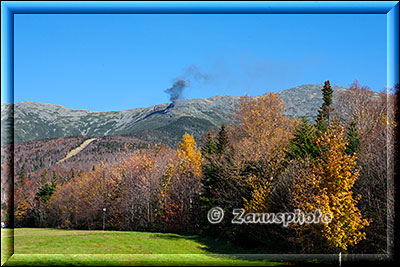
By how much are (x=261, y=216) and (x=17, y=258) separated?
1347 cm

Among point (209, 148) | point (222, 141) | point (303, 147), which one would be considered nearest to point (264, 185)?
point (303, 147)

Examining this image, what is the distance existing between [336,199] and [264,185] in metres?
6.83

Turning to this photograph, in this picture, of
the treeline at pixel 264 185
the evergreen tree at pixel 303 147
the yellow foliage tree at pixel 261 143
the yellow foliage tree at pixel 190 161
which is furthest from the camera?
the yellow foliage tree at pixel 190 161

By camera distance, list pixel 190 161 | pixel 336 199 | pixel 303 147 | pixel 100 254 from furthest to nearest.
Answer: pixel 190 161 < pixel 303 147 < pixel 336 199 < pixel 100 254

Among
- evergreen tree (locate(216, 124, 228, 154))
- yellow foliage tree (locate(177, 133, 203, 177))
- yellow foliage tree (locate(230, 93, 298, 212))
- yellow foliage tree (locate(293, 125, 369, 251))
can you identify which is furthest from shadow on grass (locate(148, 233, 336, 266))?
evergreen tree (locate(216, 124, 228, 154))

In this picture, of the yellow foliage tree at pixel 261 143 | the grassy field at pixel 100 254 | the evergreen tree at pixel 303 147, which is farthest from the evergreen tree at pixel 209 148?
the grassy field at pixel 100 254

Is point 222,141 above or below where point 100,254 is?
above

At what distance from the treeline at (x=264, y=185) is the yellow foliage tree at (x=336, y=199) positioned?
4 cm

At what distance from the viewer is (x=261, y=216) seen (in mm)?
20812

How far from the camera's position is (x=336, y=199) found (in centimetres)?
1440

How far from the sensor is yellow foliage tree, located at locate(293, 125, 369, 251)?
14234 mm

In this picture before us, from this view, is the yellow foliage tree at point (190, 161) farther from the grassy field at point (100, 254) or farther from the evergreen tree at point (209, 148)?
the grassy field at point (100, 254)

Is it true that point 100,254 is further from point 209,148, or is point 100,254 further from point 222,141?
point 209,148

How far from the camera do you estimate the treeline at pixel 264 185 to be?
49.2ft
